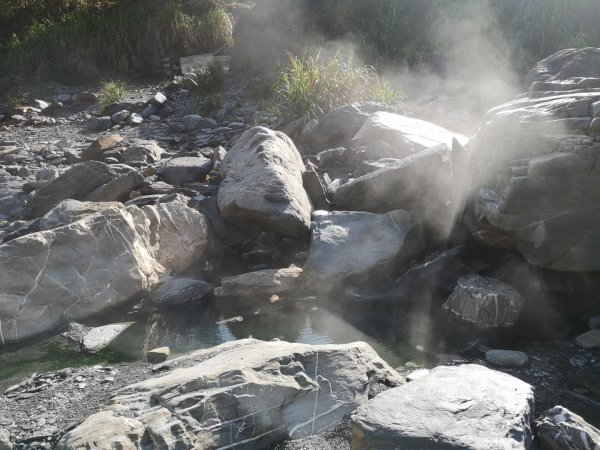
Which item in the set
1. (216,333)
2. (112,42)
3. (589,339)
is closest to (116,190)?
(216,333)

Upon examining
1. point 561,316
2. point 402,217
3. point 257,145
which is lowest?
Result: point 561,316

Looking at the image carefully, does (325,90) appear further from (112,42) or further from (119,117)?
(112,42)

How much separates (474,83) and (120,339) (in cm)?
800

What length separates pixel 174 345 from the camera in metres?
4.97

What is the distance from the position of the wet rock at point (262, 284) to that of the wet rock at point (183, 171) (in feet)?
7.53

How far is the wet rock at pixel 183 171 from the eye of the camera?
310 inches

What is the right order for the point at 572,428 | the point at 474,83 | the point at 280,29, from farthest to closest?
the point at 280,29
the point at 474,83
the point at 572,428

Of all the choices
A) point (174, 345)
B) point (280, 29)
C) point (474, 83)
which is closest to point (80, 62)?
point (280, 29)

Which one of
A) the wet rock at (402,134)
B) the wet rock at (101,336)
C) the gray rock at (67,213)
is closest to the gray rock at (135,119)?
the wet rock at (402,134)

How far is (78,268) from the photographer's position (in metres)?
5.61

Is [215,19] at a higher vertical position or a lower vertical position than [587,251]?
higher

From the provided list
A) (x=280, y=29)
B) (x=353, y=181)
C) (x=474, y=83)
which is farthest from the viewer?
(x=280, y=29)

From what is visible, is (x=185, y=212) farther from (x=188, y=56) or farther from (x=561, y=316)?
(x=188, y=56)

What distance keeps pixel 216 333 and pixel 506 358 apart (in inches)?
89.8
